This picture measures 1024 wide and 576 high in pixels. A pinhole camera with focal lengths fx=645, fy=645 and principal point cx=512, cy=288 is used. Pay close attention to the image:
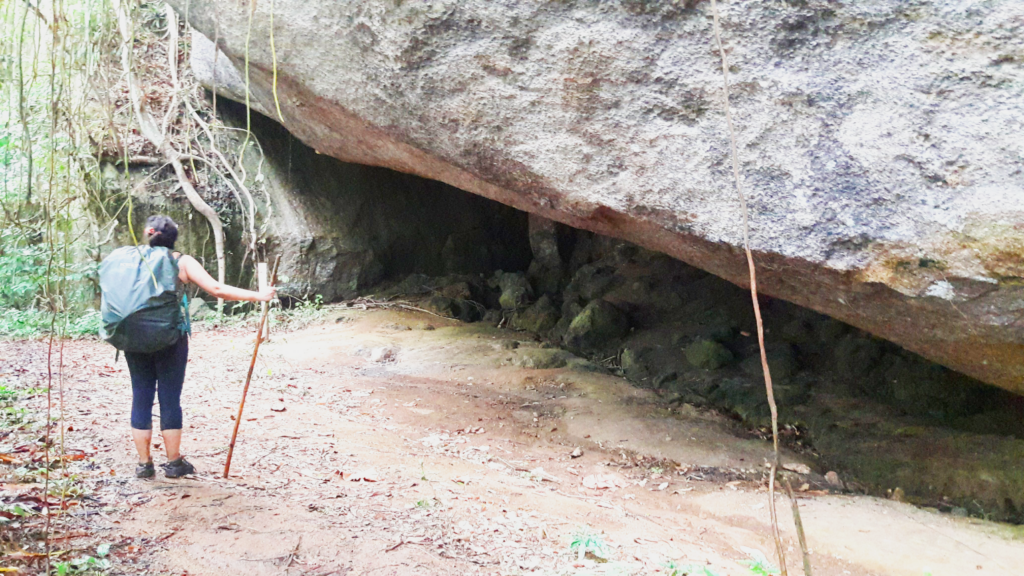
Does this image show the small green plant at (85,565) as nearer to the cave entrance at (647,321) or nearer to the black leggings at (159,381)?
the black leggings at (159,381)

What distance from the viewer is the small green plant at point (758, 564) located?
9.18 ft

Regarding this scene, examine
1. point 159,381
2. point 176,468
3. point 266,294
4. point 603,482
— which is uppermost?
point 266,294

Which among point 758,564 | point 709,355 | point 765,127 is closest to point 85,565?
point 758,564

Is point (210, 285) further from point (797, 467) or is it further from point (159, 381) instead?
point (797, 467)

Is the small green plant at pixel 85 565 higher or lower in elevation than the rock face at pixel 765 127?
lower

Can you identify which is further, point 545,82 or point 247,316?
point 247,316

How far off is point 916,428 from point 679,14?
12.2 feet

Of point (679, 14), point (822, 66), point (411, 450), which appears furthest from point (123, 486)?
point (822, 66)

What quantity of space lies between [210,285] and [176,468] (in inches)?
37.8

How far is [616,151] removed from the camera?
3.97m

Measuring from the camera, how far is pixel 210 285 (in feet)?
10.2

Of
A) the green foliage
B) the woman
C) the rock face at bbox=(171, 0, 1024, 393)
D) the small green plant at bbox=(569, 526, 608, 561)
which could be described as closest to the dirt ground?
the small green plant at bbox=(569, 526, 608, 561)

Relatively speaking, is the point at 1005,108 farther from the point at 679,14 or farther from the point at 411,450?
the point at 411,450

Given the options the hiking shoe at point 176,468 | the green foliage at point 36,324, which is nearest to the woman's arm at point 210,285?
the hiking shoe at point 176,468
